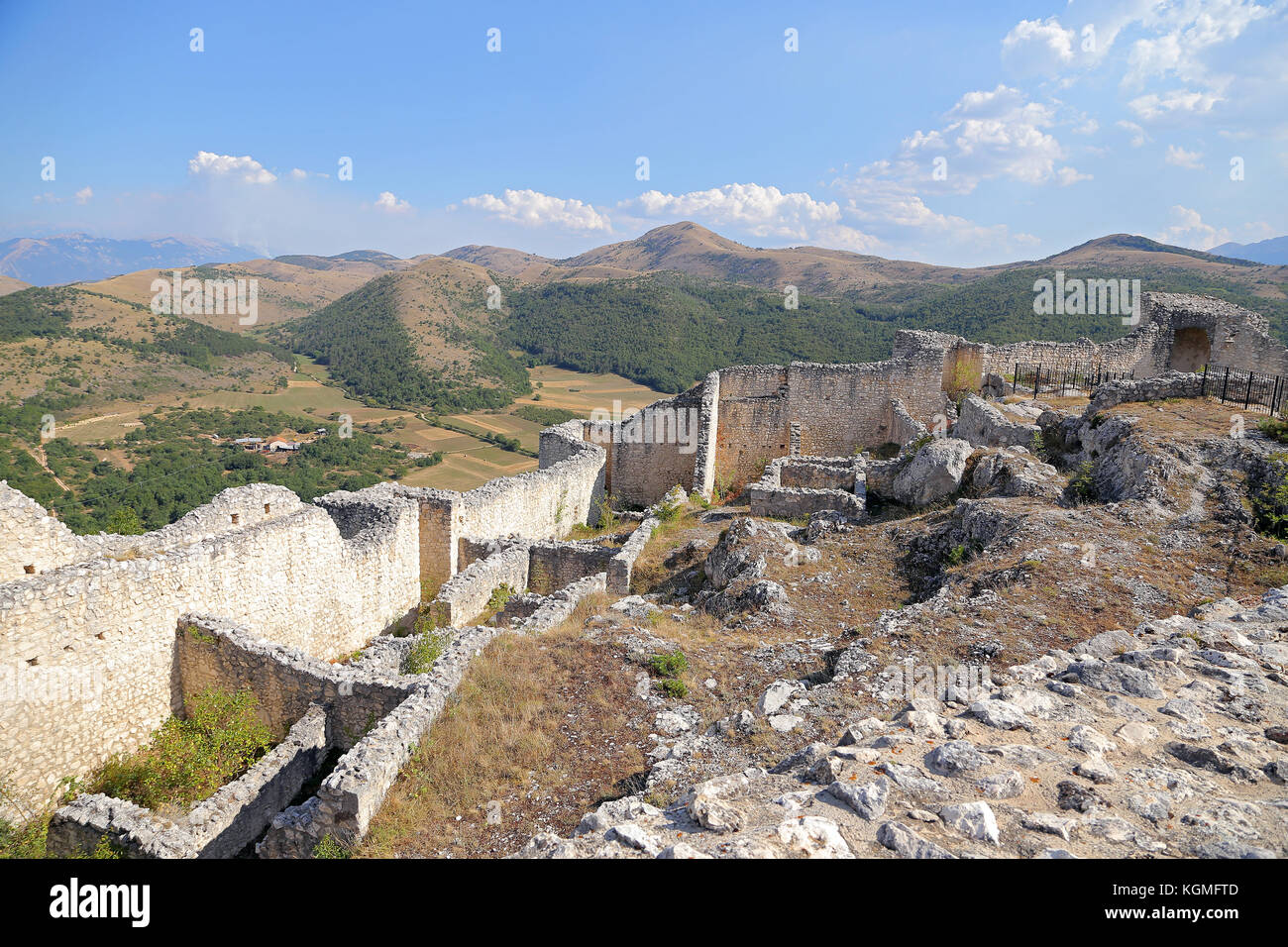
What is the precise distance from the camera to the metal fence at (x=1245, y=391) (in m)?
10.9

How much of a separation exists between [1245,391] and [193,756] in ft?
53.0

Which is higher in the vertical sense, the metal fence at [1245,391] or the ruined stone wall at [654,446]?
the metal fence at [1245,391]

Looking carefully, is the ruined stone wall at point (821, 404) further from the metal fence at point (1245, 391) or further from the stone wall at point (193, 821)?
the stone wall at point (193, 821)

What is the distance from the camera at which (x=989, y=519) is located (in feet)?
27.3

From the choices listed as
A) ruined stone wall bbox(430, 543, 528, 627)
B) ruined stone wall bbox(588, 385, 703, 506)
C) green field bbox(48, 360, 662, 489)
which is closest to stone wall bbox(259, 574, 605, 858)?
ruined stone wall bbox(430, 543, 528, 627)

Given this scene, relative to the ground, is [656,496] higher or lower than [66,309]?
lower

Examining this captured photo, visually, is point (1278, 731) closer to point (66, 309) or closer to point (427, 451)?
point (427, 451)

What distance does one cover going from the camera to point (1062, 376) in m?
17.5

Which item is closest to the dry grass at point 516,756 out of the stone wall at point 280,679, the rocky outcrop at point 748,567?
the stone wall at point 280,679

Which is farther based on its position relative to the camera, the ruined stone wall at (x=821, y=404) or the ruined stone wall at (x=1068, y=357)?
the ruined stone wall at (x=1068, y=357)

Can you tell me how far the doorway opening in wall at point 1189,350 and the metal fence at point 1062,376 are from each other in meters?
2.81

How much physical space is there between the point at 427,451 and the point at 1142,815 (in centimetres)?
6378

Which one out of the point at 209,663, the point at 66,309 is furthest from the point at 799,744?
the point at 66,309

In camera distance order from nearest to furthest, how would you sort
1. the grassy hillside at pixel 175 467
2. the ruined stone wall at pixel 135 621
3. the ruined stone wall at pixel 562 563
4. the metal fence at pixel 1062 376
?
1. the ruined stone wall at pixel 135 621
2. the ruined stone wall at pixel 562 563
3. the metal fence at pixel 1062 376
4. the grassy hillside at pixel 175 467
